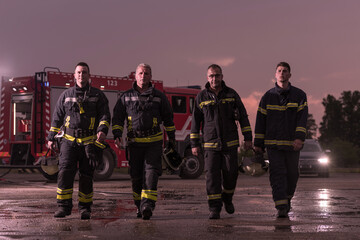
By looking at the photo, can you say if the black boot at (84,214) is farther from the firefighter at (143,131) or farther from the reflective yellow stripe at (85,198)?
the firefighter at (143,131)

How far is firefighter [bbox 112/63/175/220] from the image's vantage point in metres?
7.59

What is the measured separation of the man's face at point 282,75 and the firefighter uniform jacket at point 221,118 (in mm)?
584

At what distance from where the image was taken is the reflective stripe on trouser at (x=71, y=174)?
7.61m

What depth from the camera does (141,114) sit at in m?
7.70

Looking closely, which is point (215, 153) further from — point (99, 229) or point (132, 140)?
point (99, 229)

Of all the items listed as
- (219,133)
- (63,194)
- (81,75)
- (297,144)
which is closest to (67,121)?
(81,75)

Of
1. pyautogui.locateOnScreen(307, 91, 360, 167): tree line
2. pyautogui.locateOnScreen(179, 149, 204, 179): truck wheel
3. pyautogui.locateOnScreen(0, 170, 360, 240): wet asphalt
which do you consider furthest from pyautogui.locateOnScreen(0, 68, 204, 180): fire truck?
pyautogui.locateOnScreen(307, 91, 360, 167): tree line

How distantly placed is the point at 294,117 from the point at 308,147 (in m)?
15.8

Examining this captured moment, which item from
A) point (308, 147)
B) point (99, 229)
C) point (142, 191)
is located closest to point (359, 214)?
point (142, 191)

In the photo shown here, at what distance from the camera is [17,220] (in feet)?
24.1

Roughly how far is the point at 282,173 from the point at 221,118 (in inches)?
40.7

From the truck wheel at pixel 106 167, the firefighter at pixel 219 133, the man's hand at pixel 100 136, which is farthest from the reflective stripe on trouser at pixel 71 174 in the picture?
the truck wheel at pixel 106 167

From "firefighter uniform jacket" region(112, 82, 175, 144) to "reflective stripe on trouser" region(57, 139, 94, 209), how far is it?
51 centimetres

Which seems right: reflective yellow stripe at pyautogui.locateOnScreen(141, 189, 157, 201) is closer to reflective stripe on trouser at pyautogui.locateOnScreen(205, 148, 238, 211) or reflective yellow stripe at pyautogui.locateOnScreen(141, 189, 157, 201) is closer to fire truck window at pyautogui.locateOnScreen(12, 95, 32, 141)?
reflective stripe on trouser at pyautogui.locateOnScreen(205, 148, 238, 211)
